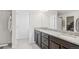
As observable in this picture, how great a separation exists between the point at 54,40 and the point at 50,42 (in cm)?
9

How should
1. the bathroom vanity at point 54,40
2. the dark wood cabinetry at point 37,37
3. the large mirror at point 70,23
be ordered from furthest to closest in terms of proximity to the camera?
the dark wood cabinetry at point 37,37 < the large mirror at point 70,23 < the bathroom vanity at point 54,40

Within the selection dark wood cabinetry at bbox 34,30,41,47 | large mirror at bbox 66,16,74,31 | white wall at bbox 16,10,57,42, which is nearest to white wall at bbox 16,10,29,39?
white wall at bbox 16,10,57,42

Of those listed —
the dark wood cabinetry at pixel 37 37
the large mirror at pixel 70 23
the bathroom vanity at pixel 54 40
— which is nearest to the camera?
the bathroom vanity at pixel 54 40

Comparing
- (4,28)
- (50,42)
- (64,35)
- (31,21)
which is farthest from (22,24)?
(64,35)

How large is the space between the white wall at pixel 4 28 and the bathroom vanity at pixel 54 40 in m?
0.44

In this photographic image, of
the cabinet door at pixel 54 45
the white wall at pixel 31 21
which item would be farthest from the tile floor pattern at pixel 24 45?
the cabinet door at pixel 54 45

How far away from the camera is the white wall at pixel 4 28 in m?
1.43

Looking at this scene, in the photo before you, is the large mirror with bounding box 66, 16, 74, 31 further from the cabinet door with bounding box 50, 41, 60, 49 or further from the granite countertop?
the cabinet door with bounding box 50, 41, 60, 49

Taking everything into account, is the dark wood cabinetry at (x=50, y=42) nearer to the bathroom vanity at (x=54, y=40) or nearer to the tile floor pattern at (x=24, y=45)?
the bathroom vanity at (x=54, y=40)

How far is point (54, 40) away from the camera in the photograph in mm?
1442

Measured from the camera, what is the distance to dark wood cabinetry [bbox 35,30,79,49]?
4.10 feet

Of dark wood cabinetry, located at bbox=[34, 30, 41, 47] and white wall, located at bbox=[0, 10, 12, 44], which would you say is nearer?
white wall, located at bbox=[0, 10, 12, 44]

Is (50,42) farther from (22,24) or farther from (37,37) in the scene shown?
(22,24)
